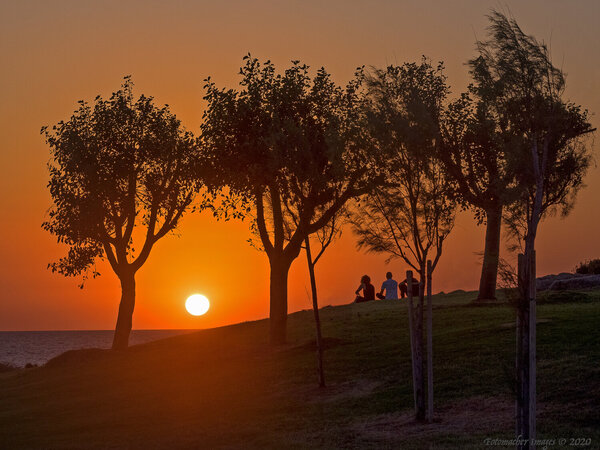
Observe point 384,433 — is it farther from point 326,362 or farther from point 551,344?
point 326,362

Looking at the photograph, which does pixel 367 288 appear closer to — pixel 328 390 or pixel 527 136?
pixel 328 390

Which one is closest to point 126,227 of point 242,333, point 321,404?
point 242,333

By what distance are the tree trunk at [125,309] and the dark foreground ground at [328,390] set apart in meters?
3.00

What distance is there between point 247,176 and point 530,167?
2469cm

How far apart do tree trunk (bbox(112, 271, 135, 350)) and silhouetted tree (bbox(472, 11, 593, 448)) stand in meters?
36.0

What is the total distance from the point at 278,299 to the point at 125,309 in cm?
1357

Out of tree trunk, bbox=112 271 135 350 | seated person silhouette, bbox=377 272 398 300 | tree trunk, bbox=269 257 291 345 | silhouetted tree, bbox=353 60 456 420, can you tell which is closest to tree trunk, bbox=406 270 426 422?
silhouetted tree, bbox=353 60 456 420

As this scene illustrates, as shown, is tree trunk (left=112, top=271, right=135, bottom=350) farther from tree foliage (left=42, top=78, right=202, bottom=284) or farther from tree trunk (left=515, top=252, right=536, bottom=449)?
tree trunk (left=515, top=252, right=536, bottom=449)

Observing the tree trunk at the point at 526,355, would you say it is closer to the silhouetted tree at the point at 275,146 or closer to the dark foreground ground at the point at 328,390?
the dark foreground ground at the point at 328,390

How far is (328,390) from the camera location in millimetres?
30406

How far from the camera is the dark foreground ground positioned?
22.8 m

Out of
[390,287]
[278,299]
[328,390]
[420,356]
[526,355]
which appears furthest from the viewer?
[390,287]

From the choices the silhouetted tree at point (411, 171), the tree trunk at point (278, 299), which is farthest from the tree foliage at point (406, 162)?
the tree trunk at point (278, 299)

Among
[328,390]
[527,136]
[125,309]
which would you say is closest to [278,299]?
[328,390]
